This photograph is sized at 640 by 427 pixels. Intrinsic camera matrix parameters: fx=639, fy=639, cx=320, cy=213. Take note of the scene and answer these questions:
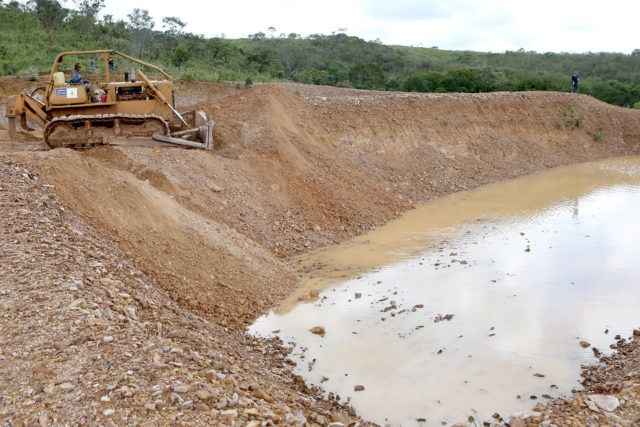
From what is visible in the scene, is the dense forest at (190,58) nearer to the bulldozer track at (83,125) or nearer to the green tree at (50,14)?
the green tree at (50,14)

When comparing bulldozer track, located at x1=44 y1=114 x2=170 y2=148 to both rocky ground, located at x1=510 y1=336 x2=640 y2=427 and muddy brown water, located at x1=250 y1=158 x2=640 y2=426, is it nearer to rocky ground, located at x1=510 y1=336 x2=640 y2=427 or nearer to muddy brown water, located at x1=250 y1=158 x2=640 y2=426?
muddy brown water, located at x1=250 y1=158 x2=640 y2=426

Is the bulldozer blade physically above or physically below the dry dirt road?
above

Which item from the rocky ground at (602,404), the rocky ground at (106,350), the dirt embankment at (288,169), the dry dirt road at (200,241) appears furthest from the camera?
the dirt embankment at (288,169)

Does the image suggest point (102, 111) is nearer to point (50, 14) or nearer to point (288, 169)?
point (288, 169)

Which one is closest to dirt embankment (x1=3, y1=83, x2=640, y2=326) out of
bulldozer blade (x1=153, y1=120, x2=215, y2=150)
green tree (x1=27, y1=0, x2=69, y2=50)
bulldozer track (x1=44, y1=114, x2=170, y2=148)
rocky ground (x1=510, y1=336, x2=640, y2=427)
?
bulldozer blade (x1=153, y1=120, x2=215, y2=150)

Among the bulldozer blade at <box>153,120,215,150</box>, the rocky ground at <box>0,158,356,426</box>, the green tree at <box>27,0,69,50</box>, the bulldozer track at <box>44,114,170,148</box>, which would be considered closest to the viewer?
the rocky ground at <box>0,158,356,426</box>

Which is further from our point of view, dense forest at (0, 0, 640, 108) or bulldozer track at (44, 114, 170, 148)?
dense forest at (0, 0, 640, 108)

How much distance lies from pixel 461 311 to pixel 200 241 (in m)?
4.13

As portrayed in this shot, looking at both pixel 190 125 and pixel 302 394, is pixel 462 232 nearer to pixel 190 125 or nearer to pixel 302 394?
pixel 190 125

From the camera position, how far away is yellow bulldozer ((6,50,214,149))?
42.9 ft

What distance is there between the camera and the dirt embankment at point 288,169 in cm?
949

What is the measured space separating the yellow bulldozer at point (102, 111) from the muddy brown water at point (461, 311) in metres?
4.70

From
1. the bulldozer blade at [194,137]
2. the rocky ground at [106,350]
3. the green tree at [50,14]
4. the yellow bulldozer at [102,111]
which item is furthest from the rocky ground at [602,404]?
the green tree at [50,14]

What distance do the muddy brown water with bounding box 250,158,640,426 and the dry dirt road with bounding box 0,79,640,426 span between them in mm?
509
